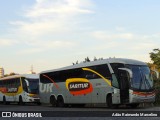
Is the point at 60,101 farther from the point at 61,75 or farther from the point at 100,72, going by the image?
the point at 100,72

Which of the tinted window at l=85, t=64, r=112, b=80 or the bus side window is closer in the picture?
the bus side window

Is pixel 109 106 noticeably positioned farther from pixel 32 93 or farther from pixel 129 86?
pixel 32 93

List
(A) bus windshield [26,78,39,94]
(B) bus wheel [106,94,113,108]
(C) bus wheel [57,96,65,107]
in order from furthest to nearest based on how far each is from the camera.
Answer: (A) bus windshield [26,78,39,94] < (C) bus wheel [57,96,65,107] < (B) bus wheel [106,94,113,108]

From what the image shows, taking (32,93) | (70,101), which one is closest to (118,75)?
(70,101)

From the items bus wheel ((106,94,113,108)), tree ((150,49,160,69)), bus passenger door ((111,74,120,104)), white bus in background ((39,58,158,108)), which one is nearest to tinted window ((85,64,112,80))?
white bus in background ((39,58,158,108))

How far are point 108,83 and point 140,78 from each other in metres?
2.07

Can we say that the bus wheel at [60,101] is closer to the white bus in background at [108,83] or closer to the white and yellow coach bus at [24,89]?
the white bus in background at [108,83]

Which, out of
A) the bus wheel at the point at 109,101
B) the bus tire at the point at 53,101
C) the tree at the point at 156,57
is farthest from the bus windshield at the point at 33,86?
the tree at the point at 156,57

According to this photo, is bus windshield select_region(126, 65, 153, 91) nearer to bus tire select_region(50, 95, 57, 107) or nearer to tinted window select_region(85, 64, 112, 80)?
tinted window select_region(85, 64, 112, 80)

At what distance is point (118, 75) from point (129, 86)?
3.51 feet

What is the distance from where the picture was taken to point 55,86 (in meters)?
31.1

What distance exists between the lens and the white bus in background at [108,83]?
23909mm

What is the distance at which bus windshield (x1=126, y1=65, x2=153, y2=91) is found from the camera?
78.4 ft

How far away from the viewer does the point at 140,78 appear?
24.2m
